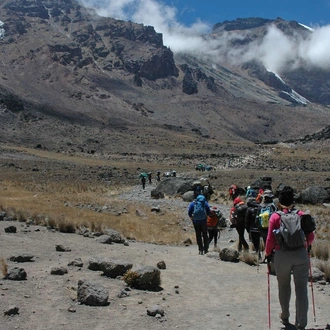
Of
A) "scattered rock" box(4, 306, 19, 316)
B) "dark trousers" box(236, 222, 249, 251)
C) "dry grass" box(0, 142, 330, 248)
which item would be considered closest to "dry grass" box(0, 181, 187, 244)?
"dry grass" box(0, 142, 330, 248)

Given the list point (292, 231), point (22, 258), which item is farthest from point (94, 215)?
point (292, 231)

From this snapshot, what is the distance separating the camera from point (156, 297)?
29.1ft

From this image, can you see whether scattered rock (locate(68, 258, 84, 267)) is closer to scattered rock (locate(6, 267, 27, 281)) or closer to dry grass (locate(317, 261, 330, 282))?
scattered rock (locate(6, 267, 27, 281))

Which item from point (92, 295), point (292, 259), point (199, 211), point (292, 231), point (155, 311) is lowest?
point (155, 311)

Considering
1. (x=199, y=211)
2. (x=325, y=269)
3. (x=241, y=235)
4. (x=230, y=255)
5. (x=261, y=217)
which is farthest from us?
(x=199, y=211)

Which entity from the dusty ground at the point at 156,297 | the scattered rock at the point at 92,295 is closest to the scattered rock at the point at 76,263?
the dusty ground at the point at 156,297

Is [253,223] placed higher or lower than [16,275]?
higher

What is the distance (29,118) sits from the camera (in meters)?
115

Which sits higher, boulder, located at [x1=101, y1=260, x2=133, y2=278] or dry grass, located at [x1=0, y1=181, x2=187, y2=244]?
dry grass, located at [x1=0, y1=181, x2=187, y2=244]

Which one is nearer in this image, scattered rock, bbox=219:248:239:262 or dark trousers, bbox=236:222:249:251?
scattered rock, bbox=219:248:239:262

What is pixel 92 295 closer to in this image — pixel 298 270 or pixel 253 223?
pixel 298 270

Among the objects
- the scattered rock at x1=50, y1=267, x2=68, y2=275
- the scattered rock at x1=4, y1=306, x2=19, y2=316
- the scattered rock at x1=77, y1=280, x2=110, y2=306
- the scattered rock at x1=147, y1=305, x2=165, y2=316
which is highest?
the scattered rock at x1=50, y1=267, x2=68, y2=275

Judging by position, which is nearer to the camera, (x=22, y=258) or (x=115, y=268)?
(x=115, y=268)

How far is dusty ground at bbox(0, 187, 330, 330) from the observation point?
756 cm
